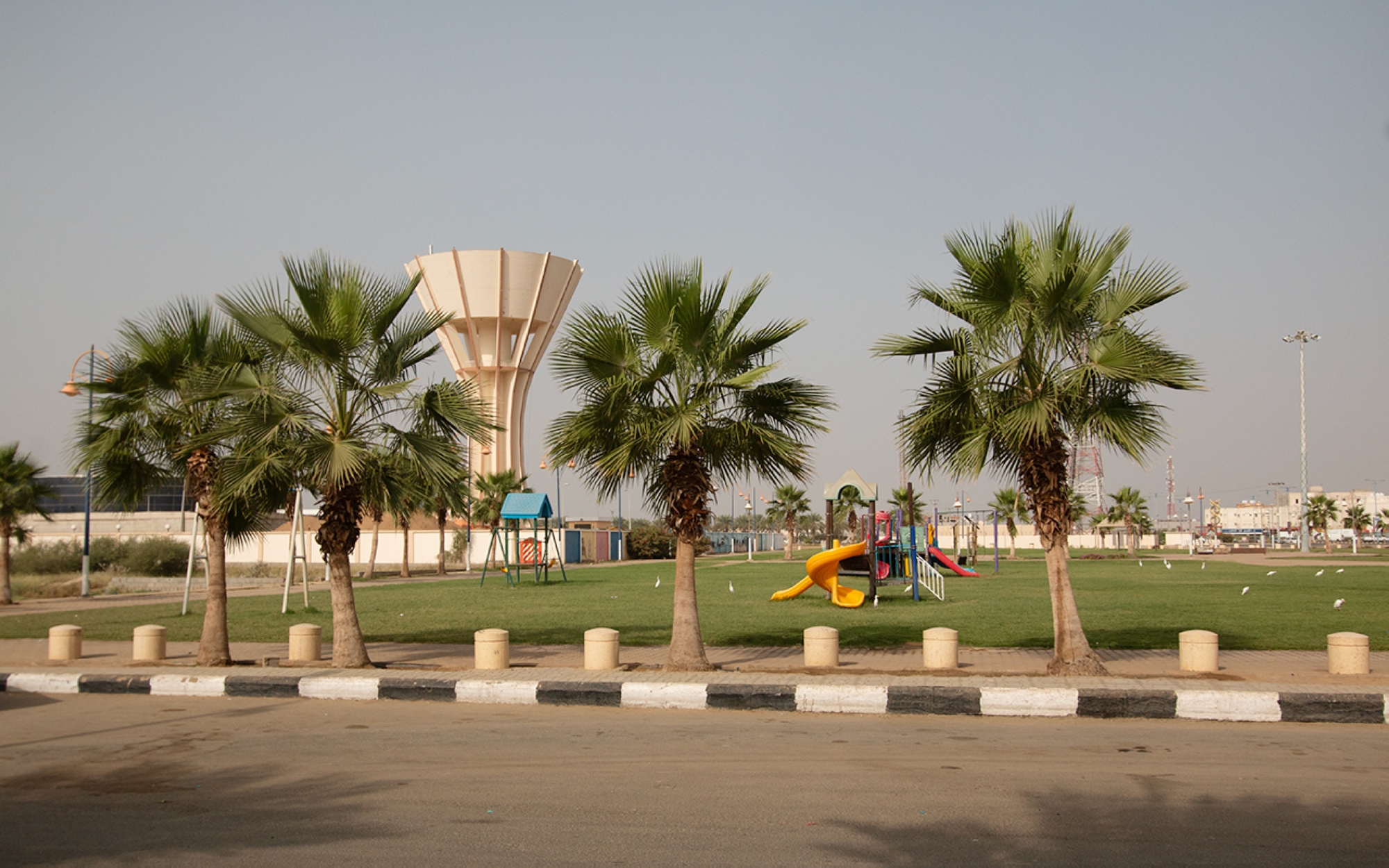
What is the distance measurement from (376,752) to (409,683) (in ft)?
9.61

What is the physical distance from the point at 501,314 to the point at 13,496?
4646 cm

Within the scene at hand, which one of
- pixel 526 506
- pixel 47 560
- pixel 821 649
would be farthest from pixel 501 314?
pixel 821 649

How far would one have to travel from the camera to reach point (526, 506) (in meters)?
36.4

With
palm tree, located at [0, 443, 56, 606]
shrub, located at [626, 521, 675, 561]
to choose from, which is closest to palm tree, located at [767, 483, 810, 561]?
shrub, located at [626, 521, 675, 561]

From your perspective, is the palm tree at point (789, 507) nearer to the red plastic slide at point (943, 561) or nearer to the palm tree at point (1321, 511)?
the red plastic slide at point (943, 561)

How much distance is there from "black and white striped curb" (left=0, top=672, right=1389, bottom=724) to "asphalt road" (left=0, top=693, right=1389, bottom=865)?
22 centimetres

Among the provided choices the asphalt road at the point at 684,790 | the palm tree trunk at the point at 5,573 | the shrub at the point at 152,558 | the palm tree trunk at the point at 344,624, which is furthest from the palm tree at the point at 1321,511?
the palm tree trunk at the point at 344,624

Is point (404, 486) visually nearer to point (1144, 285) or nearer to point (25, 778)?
point (25, 778)

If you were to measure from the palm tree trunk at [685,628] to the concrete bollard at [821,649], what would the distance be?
4.01 feet

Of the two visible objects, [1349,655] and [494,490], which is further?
[494,490]

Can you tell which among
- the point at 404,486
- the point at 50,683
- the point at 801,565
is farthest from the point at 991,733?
the point at 801,565

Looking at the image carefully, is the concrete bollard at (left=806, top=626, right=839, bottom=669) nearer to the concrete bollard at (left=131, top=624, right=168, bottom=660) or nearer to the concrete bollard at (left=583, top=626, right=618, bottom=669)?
the concrete bollard at (left=583, top=626, right=618, bottom=669)

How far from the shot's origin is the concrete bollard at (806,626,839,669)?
12.2 meters

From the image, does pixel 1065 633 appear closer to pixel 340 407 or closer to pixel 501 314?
pixel 340 407
